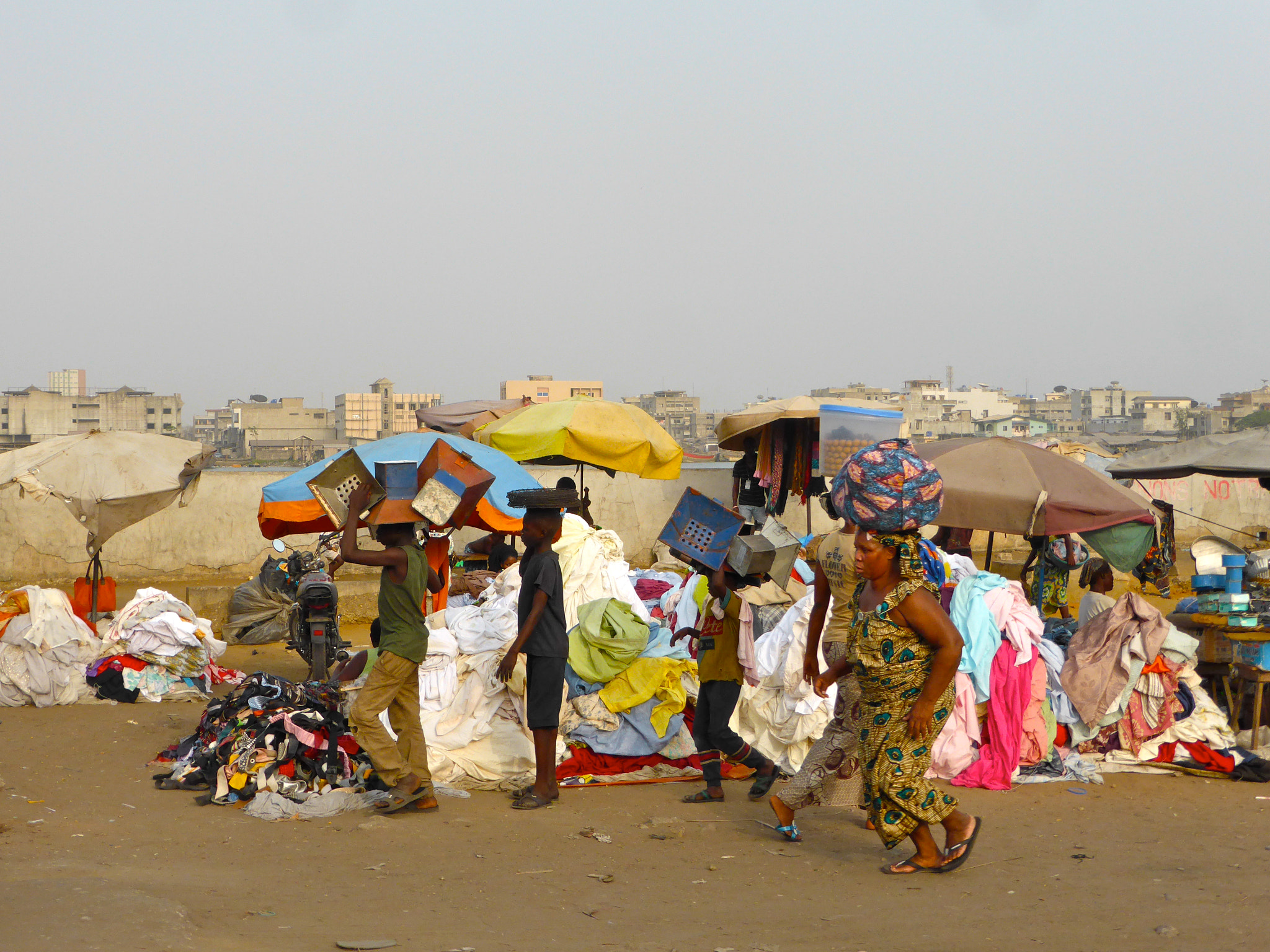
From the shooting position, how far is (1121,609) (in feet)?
22.4

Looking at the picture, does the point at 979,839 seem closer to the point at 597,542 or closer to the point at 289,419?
the point at 597,542

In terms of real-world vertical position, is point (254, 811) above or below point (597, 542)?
below

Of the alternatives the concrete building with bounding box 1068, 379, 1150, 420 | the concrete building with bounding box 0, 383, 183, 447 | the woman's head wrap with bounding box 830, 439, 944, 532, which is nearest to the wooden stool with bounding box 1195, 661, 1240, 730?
the woman's head wrap with bounding box 830, 439, 944, 532

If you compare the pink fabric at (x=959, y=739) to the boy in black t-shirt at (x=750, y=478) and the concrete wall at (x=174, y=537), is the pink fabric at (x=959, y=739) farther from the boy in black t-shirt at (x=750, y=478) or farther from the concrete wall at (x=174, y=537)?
the concrete wall at (x=174, y=537)

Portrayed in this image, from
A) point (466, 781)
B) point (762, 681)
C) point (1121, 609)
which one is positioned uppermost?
point (1121, 609)

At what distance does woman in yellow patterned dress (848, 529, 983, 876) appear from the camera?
14.8 ft

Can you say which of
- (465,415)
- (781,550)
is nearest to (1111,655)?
(781,550)

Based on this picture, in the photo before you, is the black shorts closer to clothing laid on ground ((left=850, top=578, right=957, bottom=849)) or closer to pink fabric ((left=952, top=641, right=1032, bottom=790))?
clothing laid on ground ((left=850, top=578, right=957, bottom=849))

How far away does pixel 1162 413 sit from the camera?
196ft

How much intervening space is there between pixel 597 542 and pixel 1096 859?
13.4 feet

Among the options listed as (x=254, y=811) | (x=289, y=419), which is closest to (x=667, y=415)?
(x=289, y=419)

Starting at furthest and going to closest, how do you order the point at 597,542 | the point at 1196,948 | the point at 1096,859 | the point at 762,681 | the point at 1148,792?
the point at 597,542, the point at 762,681, the point at 1148,792, the point at 1096,859, the point at 1196,948

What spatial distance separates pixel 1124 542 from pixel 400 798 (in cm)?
513

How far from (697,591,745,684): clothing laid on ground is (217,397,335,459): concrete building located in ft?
99.1
